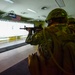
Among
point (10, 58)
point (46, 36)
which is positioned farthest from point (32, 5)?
point (46, 36)

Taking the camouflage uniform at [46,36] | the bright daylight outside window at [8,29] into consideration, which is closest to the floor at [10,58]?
the camouflage uniform at [46,36]

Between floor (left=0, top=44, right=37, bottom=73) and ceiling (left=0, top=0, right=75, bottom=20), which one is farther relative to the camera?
ceiling (left=0, top=0, right=75, bottom=20)

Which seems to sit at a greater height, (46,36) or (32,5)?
(32,5)

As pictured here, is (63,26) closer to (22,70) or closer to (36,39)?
(36,39)

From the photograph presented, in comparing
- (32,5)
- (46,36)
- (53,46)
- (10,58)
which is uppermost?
(32,5)

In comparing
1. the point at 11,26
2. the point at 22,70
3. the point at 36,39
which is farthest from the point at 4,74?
the point at 11,26

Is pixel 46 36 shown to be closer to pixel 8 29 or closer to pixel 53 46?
pixel 53 46

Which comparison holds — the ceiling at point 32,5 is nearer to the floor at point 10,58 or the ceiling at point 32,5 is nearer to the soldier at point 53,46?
the floor at point 10,58

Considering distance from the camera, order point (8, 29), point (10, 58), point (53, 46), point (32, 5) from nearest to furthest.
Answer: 1. point (53, 46)
2. point (10, 58)
3. point (32, 5)
4. point (8, 29)

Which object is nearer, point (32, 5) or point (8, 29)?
point (32, 5)

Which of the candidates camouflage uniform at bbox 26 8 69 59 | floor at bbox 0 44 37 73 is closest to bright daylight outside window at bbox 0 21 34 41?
floor at bbox 0 44 37 73

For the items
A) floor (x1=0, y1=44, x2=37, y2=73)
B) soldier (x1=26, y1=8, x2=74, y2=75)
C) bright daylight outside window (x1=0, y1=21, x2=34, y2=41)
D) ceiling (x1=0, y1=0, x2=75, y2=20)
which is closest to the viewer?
soldier (x1=26, y1=8, x2=74, y2=75)

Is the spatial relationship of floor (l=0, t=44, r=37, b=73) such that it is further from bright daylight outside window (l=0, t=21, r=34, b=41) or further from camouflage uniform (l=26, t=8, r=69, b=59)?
bright daylight outside window (l=0, t=21, r=34, b=41)

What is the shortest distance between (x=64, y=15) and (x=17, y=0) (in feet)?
13.0
